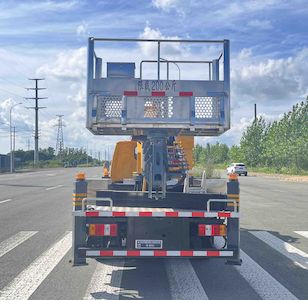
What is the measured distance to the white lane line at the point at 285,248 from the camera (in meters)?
7.69

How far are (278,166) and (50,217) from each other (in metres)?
47.3

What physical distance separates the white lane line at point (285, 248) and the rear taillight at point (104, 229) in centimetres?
311

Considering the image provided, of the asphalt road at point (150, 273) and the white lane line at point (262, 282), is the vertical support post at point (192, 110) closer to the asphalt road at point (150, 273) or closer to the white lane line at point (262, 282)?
the asphalt road at point (150, 273)

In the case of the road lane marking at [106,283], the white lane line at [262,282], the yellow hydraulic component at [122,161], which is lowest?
the road lane marking at [106,283]

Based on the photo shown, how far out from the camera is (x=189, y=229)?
20.2 feet

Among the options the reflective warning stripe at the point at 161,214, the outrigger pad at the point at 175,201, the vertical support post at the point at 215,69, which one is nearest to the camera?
the reflective warning stripe at the point at 161,214

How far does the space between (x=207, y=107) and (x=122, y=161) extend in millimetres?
3195

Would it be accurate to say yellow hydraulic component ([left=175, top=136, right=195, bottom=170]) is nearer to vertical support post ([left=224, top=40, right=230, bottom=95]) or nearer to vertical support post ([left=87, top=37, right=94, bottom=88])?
vertical support post ([left=224, top=40, right=230, bottom=95])

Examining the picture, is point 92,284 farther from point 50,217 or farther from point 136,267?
point 50,217

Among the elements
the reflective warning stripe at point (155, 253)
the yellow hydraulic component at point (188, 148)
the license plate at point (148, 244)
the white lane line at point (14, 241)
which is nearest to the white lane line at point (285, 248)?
the reflective warning stripe at point (155, 253)

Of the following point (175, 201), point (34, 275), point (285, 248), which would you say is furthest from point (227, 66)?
point (34, 275)

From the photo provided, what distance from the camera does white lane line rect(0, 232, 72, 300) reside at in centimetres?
572

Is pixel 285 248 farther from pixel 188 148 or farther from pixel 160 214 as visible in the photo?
pixel 160 214

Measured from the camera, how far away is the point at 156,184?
23.0 ft
